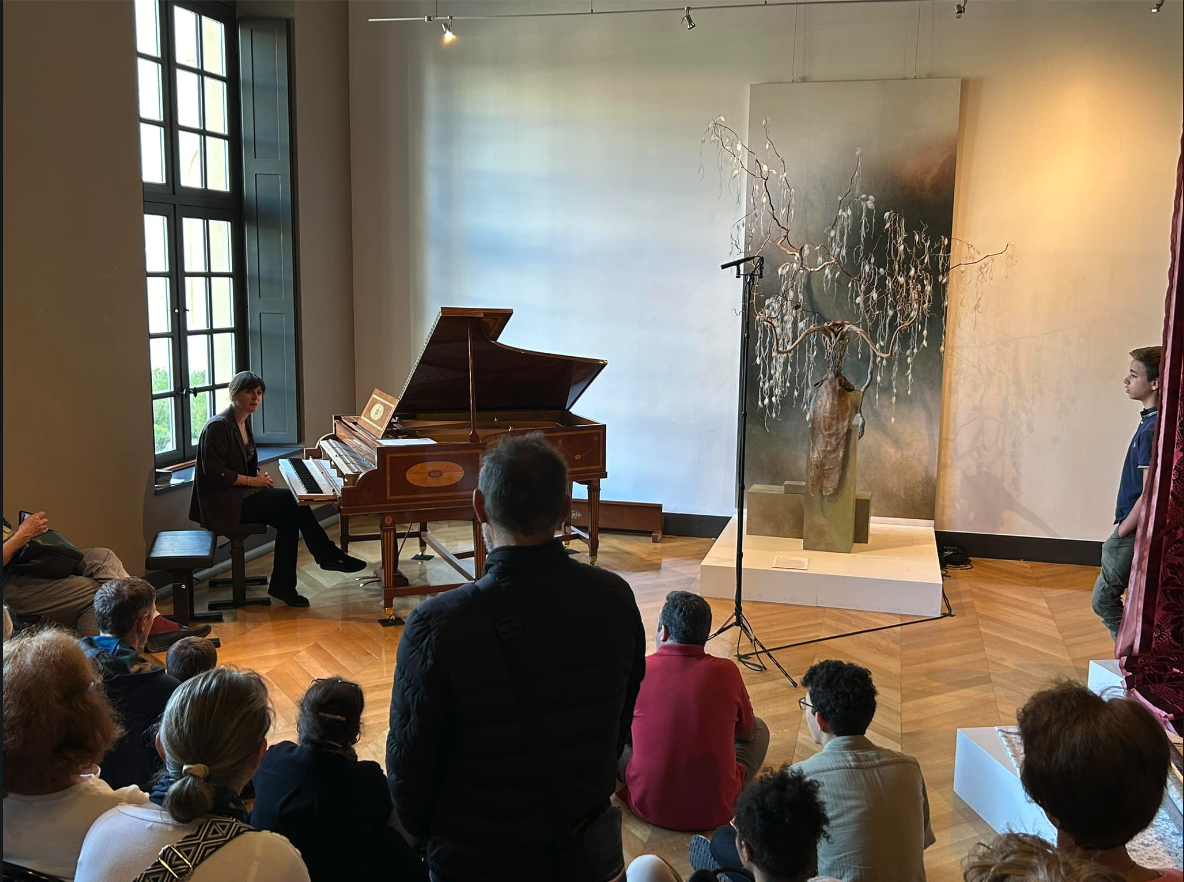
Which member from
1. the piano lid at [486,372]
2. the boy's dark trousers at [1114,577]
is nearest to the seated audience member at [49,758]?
the piano lid at [486,372]

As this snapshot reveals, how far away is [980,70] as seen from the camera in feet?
21.0

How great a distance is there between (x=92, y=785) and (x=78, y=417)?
3.32 metres

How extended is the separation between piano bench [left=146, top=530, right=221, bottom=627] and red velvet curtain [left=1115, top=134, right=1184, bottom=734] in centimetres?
413

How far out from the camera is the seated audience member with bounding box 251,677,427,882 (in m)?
2.22

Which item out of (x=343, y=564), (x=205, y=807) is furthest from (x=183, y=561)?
(x=205, y=807)

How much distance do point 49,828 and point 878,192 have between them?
5937 millimetres

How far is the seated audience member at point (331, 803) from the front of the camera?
2225mm

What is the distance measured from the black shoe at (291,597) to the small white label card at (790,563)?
2629 mm

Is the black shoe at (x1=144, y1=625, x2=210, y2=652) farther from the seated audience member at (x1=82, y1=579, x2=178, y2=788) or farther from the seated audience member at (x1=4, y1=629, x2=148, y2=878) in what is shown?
the seated audience member at (x1=4, y1=629, x2=148, y2=878)

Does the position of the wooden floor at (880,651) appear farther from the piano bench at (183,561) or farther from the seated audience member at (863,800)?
the seated audience member at (863,800)

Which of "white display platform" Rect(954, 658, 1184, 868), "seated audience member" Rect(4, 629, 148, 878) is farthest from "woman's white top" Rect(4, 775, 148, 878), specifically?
"white display platform" Rect(954, 658, 1184, 868)

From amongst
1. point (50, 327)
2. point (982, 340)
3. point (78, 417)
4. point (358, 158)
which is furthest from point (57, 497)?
point (982, 340)

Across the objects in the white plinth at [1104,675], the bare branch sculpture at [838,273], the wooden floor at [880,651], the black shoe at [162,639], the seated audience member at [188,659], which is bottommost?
the wooden floor at [880,651]

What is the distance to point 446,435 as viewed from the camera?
5586mm
